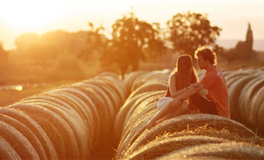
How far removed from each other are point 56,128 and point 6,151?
2.02 m

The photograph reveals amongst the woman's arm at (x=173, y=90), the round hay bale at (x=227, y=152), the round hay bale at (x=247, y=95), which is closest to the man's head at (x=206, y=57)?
the woman's arm at (x=173, y=90)

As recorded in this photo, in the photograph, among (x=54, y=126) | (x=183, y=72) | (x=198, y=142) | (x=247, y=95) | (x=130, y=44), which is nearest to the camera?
(x=198, y=142)

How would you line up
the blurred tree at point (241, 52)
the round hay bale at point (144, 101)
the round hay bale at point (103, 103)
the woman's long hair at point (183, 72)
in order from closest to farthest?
1. the woman's long hair at point (183, 72)
2. the round hay bale at point (144, 101)
3. the round hay bale at point (103, 103)
4. the blurred tree at point (241, 52)

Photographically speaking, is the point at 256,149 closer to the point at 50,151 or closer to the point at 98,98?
the point at 50,151

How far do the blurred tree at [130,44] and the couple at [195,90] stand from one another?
32.3 metres

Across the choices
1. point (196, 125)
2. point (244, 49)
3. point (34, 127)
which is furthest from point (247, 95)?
point (244, 49)

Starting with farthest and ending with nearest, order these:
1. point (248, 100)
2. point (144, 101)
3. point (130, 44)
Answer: point (130, 44) < point (248, 100) < point (144, 101)

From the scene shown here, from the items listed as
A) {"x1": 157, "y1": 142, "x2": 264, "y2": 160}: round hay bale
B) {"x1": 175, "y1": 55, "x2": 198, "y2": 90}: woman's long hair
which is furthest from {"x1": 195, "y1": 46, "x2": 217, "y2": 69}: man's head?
{"x1": 157, "y1": 142, "x2": 264, "y2": 160}: round hay bale

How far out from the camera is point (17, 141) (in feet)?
16.2

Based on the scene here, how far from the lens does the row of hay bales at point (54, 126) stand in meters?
4.96

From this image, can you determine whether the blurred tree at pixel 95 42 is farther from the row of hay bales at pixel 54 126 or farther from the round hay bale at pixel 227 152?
the round hay bale at pixel 227 152

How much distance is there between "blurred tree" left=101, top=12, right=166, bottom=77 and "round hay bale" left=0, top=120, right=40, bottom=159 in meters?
33.4

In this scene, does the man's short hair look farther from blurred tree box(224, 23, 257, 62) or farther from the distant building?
the distant building

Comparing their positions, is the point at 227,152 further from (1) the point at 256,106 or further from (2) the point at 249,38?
(2) the point at 249,38
